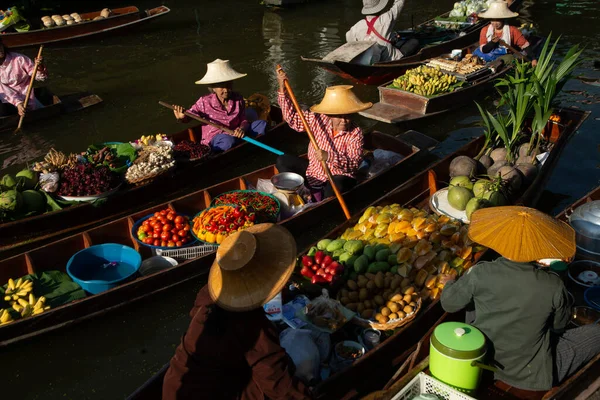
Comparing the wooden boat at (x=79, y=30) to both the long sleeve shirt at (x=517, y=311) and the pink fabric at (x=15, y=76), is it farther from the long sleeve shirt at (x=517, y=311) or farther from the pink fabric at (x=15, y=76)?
the long sleeve shirt at (x=517, y=311)

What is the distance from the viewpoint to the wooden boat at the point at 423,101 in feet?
27.9

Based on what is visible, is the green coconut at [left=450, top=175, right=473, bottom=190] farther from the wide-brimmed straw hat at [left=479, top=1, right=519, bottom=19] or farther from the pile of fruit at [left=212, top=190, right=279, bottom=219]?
the wide-brimmed straw hat at [left=479, top=1, right=519, bottom=19]

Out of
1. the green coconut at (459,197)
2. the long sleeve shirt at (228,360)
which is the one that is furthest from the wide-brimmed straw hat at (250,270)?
the green coconut at (459,197)

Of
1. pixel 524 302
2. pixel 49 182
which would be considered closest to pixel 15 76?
pixel 49 182

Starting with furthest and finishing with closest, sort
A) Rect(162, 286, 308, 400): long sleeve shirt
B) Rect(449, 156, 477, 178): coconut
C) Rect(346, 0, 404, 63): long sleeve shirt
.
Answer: Rect(346, 0, 404, 63): long sleeve shirt
Rect(449, 156, 477, 178): coconut
Rect(162, 286, 308, 400): long sleeve shirt

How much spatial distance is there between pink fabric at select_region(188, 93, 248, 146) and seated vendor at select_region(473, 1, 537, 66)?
539 centimetres

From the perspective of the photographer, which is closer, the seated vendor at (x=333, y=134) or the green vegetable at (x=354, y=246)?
the green vegetable at (x=354, y=246)

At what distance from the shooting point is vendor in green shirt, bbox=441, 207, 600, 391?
2.96m

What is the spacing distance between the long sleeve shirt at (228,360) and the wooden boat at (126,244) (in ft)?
7.40

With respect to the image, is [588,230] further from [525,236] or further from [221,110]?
[221,110]

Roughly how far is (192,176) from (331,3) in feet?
47.2

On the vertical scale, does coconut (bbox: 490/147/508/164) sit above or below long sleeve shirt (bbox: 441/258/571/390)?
below

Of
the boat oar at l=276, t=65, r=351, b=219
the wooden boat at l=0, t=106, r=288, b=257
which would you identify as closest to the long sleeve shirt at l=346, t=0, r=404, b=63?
the wooden boat at l=0, t=106, r=288, b=257

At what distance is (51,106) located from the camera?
8984 mm
